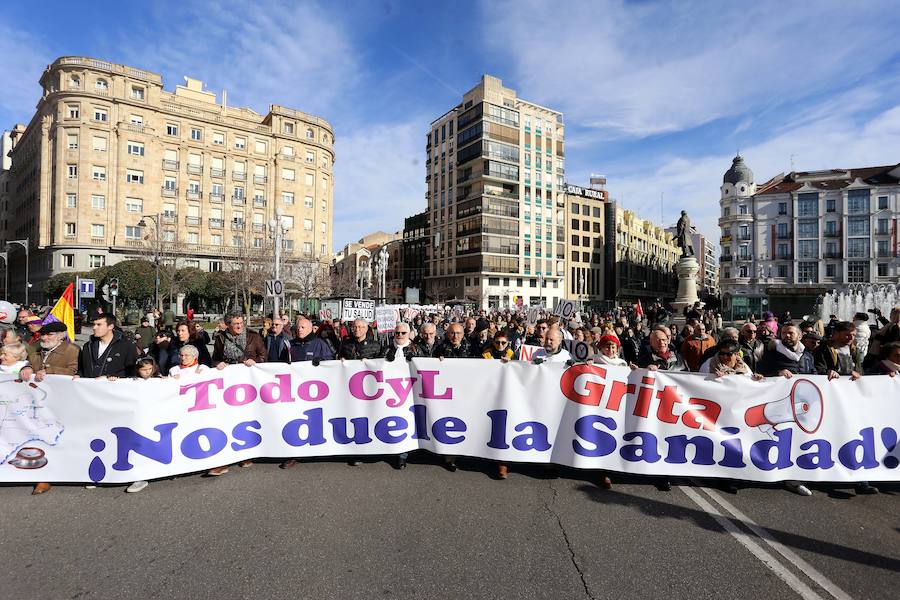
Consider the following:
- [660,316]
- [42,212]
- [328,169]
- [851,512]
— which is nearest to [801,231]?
[660,316]

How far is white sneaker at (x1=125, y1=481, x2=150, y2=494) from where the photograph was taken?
15.0 feet

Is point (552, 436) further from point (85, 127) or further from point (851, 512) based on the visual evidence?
point (85, 127)

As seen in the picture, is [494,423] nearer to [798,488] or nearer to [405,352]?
[405,352]

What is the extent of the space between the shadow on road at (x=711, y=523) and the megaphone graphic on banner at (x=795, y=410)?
1143 mm

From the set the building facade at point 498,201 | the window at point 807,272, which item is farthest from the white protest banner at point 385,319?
the window at point 807,272

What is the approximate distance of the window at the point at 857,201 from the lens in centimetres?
6069

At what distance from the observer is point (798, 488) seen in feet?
15.2

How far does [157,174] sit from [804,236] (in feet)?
255

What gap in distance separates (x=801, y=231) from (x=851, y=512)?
73.5 m

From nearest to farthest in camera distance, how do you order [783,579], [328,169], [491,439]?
[783,579] < [491,439] < [328,169]

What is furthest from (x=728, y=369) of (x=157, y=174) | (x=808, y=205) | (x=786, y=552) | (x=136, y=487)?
(x=808, y=205)

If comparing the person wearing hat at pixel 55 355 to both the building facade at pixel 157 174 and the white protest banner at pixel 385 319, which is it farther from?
the building facade at pixel 157 174

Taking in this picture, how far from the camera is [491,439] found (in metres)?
5.09

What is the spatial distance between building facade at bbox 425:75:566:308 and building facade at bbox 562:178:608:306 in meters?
3.48
